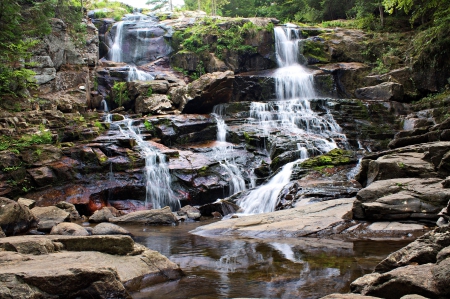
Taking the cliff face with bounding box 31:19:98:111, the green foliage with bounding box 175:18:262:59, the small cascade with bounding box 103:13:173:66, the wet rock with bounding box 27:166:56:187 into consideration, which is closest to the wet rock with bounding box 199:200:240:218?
the wet rock with bounding box 27:166:56:187

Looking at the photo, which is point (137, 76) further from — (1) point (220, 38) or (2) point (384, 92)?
(2) point (384, 92)

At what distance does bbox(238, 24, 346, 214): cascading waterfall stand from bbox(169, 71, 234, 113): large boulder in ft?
7.01

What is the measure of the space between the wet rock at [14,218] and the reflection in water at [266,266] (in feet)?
12.6

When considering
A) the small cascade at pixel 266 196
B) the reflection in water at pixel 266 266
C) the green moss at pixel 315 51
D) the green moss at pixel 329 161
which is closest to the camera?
the reflection in water at pixel 266 266

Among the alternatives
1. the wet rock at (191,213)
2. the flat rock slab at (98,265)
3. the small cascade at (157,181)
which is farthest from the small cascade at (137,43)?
the flat rock slab at (98,265)

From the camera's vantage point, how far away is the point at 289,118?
19.4m

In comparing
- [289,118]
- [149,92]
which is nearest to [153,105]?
[149,92]

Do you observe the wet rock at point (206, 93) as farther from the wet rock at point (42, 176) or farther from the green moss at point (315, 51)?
the wet rock at point (42, 176)

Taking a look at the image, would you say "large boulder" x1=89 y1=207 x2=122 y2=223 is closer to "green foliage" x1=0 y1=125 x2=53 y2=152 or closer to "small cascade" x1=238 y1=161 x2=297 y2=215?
"green foliage" x1=0 y1=125 x2=53 y2=152

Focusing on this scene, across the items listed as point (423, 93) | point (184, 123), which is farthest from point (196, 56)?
point (423, 93)

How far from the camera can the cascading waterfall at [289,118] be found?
12.7 metres

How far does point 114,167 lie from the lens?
14.7 meters

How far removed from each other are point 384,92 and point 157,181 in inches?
590

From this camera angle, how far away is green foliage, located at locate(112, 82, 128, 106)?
2196cm
